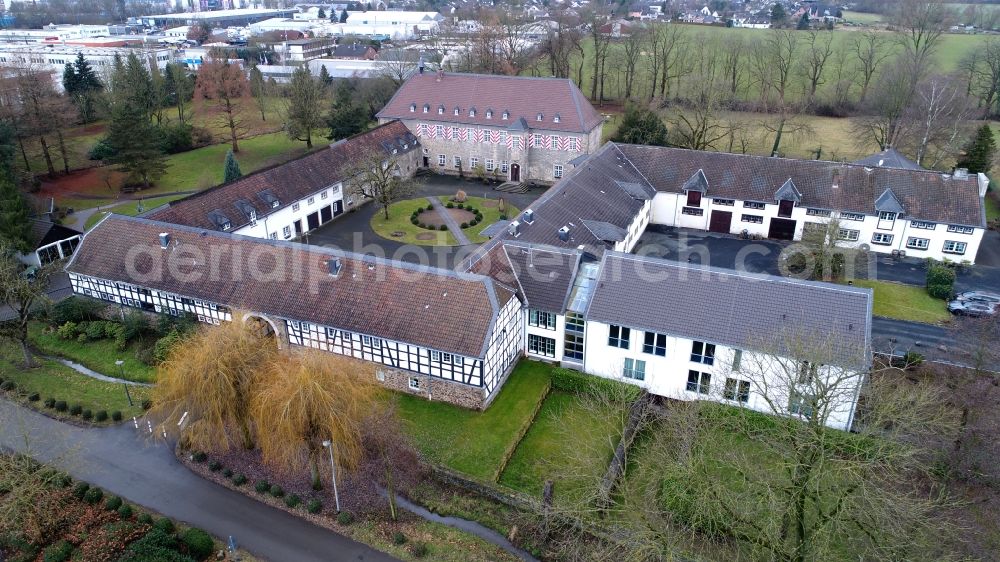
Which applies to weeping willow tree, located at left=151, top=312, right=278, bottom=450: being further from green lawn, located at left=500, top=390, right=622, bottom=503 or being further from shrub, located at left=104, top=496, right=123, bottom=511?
green lawn, located at left=500, top=390, right=622, bottom=503

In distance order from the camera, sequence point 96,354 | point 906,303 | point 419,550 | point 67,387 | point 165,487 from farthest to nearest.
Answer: point 906,303
point 96,354
point 67,387
point 165,487
point 419,550

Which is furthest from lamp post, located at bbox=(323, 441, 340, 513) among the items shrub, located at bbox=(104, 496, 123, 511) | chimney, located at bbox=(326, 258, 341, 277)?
chimney, located at bbox=(326, 258, 341, 277)

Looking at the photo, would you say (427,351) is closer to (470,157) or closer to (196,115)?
(470,157)

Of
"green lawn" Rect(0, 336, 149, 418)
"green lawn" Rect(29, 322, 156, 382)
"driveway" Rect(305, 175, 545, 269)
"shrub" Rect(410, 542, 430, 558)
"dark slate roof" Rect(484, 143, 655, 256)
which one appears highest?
"dark slate roof" Rect(484, 143, 655, 256)

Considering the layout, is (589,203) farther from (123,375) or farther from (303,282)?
(123,375)

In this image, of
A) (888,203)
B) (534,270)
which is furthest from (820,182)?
(534,270)

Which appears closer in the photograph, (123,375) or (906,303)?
(123,375)
